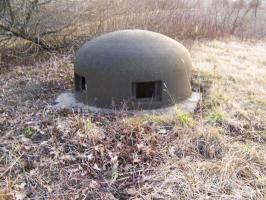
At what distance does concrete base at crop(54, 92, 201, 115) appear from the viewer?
559 centimetres

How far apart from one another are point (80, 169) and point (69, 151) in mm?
377

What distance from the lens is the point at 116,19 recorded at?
409 inches

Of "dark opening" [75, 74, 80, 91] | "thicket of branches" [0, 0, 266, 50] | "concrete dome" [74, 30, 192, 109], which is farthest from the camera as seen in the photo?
"thicket of branches" [0, 0, 266, 50]

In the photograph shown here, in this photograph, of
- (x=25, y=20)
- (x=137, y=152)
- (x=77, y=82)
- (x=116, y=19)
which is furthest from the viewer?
(x=116, y=19)

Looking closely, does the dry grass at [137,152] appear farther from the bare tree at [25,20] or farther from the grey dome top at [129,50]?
the bare tree at [25,20]

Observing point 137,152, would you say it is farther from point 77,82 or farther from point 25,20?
point 25,20

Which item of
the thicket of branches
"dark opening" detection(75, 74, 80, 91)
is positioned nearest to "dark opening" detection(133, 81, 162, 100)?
"dark opening" detection(75, 74, 80, 91)

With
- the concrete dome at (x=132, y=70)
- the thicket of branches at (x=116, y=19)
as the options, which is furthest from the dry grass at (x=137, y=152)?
the thicket of branches at (x=116, y=19)

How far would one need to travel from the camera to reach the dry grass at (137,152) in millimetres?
3844

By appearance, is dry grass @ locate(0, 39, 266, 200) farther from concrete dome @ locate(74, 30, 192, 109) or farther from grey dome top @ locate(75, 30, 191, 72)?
grey dome top @ locate(75, 30, 191, 72)

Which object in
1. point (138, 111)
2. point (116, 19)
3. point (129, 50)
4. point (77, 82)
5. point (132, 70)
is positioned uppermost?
point (129, 50)

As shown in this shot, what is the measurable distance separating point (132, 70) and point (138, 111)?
57 cm

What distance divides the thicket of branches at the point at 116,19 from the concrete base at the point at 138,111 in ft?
11.1

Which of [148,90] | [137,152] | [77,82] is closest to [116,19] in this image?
[77,82]
